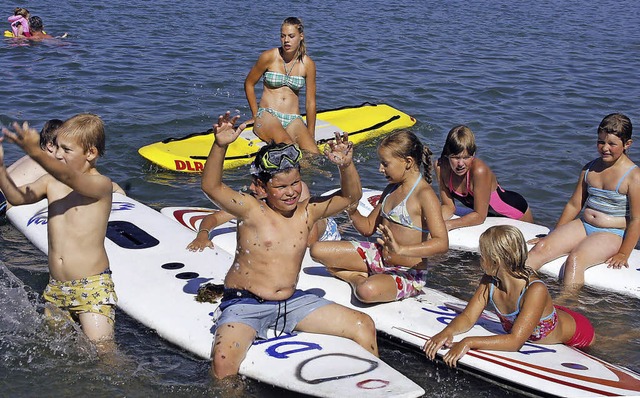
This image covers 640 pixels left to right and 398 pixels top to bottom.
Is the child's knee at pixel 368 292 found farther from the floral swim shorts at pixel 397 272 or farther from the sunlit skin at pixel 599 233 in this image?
the sunlit skin at pixel 599 233

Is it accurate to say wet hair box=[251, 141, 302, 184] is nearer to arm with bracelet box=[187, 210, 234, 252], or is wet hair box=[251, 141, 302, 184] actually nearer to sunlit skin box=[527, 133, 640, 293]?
arm with bracelet box=[187, 210, 234, 252]

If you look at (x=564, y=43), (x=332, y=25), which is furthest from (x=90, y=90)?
(x=564, y=43)

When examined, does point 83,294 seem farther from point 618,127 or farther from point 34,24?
point 34,24

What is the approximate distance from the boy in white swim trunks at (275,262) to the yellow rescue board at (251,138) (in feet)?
15.3

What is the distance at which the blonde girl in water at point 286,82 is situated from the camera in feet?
30.0

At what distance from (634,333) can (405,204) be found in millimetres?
2143

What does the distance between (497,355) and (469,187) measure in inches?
107

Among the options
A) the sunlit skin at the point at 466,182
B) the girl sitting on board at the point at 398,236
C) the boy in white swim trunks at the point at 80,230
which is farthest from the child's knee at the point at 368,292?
the sunlit skin at the point at 466,182

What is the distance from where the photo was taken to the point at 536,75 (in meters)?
15.8

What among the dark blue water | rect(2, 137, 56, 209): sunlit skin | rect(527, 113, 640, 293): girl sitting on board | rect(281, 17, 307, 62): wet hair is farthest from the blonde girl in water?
rect(527, 113, 640, 293): girl sitting on board

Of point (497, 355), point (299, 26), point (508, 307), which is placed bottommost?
point (497, 355)

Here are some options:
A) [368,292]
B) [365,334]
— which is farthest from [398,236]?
[365,334]

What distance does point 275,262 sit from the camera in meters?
5.45

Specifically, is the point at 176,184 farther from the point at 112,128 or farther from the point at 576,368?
the point at 576,368
